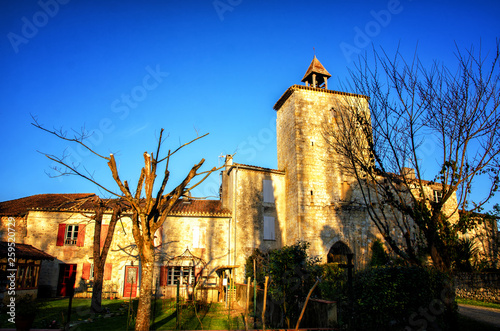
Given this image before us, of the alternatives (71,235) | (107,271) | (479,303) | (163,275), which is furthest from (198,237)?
(479,303)

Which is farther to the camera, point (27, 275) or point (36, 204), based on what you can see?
point (36, 204)

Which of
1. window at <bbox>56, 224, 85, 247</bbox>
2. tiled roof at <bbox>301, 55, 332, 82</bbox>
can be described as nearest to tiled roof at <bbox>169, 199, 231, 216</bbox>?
window at <bbox>56, 224, 85, 247</bbox>

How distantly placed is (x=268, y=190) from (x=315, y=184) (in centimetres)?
315

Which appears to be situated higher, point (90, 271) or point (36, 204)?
point (36, 204)

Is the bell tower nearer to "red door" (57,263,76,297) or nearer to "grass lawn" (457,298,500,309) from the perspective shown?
"grass lawn" (457,298,500,309)

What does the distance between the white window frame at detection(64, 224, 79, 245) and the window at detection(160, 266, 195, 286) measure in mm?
5367

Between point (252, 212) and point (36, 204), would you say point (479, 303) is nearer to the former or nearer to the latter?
point (252, 212)

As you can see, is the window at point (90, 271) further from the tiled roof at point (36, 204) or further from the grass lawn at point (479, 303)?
the grass lawn at point (479, 303)

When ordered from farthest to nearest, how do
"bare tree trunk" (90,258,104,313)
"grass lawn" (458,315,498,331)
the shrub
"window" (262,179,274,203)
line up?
"window" (262,179,274,203), the shrub, "bare tree trunk" (90,258,104,313), "grass lawn" (458,315,498,331)

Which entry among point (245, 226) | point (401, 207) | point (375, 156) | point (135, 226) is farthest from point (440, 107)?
point (245, 226)

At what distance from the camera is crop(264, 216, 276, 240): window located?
67.4ft

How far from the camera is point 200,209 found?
70.9 ft


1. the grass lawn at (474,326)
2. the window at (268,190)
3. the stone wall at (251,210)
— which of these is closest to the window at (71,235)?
the stone wall at (251,210)

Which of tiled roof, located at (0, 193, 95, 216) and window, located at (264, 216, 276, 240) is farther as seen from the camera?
window, located at (264, 216, 276, 240)
